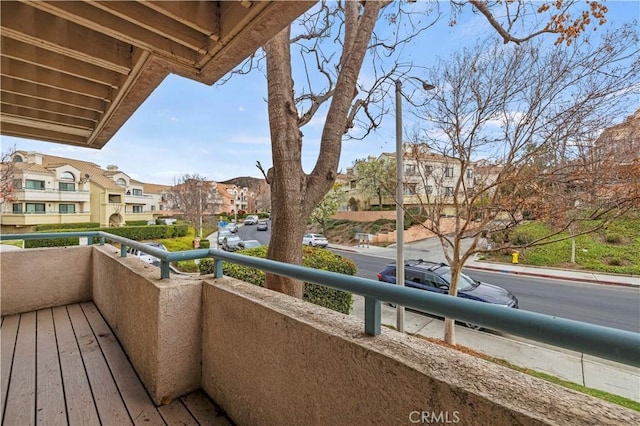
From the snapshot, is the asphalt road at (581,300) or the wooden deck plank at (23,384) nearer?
the wooden deck plank at (23,384)

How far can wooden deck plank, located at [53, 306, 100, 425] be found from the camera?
64.2 inches

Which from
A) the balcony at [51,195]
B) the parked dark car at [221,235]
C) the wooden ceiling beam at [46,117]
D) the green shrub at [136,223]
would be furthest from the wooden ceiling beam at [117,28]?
the green shrub at [136,223]

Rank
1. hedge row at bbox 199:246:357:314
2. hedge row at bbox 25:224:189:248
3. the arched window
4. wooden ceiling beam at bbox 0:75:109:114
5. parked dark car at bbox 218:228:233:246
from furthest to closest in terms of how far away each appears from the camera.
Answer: the arched window < hedge row at bbox 25:224:189:248 < parked dark car at bbox 218:228:233:246 < hedge row at bbox 199:246:357:314 < wooden ceiling beam at bbox 0:75:109:114

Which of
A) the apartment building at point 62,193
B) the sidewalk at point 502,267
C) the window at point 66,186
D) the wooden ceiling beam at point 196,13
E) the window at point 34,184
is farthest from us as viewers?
the window at point 66,186

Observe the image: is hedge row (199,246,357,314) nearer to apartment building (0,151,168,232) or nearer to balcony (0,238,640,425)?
balcony (0,238,640,425)

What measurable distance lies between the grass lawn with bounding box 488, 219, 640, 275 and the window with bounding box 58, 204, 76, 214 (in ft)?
96.6

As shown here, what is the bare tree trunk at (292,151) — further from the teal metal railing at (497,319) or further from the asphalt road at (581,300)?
the asphalt road at (581,300)

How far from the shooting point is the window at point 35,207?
2037 centimetres

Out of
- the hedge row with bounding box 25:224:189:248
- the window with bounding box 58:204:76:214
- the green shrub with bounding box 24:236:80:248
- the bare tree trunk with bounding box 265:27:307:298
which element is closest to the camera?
the bare tree trunk with bounding box 265:27:307:298

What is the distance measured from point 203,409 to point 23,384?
4.28 ft

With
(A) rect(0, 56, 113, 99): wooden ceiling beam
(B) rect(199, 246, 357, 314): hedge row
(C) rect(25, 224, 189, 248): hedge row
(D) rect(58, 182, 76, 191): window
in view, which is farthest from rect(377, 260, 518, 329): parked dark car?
(D) rect(58, 182, 76, 191): window

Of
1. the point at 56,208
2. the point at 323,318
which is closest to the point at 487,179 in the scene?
A: the point at 323,318

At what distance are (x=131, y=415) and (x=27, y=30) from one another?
2.29 metres

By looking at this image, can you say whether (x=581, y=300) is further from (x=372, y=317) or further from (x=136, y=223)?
(x=136, y=223)
